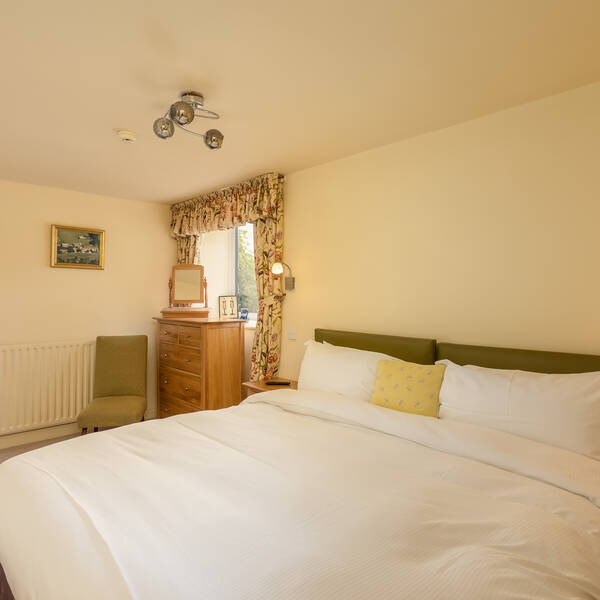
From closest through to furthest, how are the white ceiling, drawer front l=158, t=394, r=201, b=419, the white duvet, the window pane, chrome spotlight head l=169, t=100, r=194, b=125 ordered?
the white duvet < the white ceiling < chrome spotlight head l=169, t=100, r=194, b=125 < drawer front l=158, t=394, r=201, b=419 < the window pane

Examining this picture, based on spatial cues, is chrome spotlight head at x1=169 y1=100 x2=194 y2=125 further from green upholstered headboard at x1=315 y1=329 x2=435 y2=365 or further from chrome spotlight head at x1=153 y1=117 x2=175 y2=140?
green upholstered headboard at x1=315 y1=329 x2=435 y2=365

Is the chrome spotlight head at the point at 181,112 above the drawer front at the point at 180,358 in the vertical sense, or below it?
above

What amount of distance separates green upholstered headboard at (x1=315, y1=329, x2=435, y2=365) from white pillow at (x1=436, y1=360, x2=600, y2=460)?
37cm

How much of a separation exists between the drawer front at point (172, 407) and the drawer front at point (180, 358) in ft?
1.03

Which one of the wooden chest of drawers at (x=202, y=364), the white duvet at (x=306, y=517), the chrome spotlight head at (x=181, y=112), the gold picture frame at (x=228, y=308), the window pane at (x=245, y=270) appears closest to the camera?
the white duvet at (x=306, y=517)

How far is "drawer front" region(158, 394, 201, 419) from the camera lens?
3.67m

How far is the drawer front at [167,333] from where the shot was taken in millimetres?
3898

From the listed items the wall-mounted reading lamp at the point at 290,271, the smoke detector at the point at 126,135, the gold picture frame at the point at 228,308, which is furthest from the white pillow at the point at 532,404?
the gold picture frame at the point at 228,308

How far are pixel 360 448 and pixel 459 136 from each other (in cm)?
188

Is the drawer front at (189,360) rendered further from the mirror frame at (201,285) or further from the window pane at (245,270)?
the window pane at (245,270)

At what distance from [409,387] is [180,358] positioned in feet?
7.93

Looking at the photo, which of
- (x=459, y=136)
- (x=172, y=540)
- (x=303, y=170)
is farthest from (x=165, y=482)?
(x=303, y=170)

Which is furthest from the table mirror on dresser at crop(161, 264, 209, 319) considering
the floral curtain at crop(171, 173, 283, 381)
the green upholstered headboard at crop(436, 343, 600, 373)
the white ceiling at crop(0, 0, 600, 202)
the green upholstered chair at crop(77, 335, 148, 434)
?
the green upholstered headboard at crop(436, 343, 600, 373)

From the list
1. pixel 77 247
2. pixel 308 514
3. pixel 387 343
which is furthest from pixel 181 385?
pixel 308 514
